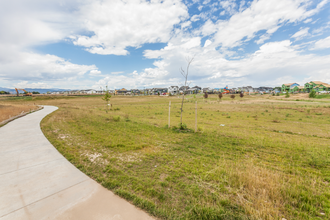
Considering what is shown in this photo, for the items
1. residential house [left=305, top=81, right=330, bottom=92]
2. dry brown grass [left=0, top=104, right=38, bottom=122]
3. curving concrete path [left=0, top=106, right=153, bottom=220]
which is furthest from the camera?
residential house [left=305, top=81, right=330, bottom=92]

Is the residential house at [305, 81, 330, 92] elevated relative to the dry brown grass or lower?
elevated

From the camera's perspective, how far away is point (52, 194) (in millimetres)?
3229

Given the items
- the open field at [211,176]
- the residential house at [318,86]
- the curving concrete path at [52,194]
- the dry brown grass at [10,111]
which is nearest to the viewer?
the curving concrete path at [52,194]

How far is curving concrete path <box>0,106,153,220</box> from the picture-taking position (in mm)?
2721

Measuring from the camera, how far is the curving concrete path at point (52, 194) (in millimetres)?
2721

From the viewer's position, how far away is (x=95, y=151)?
5910 millimetres

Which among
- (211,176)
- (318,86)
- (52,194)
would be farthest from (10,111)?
(318,86)

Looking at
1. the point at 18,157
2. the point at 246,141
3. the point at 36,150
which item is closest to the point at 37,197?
the point at 18,157

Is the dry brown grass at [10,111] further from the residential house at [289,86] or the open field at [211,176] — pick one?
the residential house at [289,86]

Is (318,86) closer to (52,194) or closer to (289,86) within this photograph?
(289,86)

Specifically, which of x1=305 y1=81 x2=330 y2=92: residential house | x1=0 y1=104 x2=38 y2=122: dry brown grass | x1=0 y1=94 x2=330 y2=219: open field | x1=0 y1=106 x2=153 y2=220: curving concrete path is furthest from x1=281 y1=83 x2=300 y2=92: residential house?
x1=0 y1=104 x2=38 y2=122: dry brown grass

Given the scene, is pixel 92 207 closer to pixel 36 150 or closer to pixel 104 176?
pixel 104 176

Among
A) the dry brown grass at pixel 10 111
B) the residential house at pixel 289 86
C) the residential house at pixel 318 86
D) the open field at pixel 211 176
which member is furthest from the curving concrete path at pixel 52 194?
the residential house at pixel 289 86

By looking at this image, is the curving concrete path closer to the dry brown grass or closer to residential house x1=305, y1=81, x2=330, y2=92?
the dry brown grass
